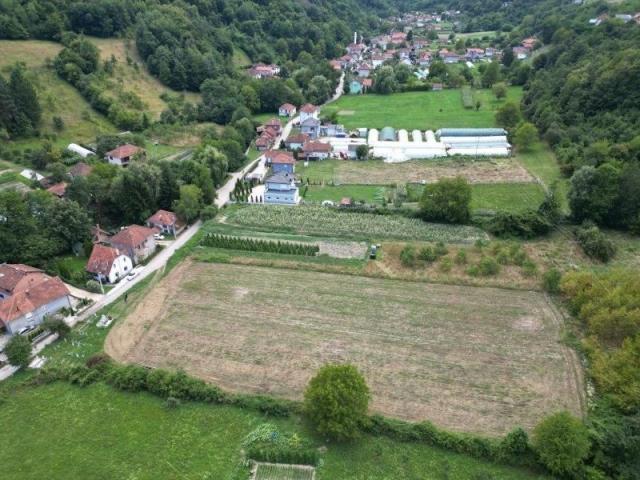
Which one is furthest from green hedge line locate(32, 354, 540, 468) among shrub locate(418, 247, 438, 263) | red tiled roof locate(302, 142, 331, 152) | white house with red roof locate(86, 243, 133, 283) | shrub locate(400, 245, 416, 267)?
red tiled roof locate(302, 142, 331, 152)

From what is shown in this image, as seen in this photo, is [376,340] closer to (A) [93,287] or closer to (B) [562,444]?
(B) [562,444]

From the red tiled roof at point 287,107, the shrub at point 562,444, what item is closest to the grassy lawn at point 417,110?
the red tiled roof at point 287,107

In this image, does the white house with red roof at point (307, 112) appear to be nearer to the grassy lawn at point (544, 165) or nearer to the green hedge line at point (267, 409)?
the grassy lawn at point (544, 165)

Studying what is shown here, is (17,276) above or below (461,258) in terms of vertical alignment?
above

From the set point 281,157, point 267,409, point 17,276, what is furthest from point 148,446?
point 281,157

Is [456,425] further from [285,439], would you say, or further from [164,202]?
[164,202]

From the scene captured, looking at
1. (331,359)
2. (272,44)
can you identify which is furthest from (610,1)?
A: (331,359)
